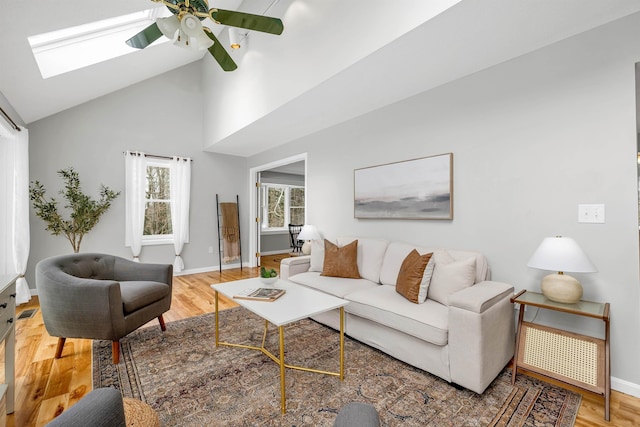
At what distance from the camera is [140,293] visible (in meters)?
2.40

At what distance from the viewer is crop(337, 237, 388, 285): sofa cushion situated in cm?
296

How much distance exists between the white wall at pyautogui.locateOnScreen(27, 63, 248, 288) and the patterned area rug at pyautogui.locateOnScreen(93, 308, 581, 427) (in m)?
2.60

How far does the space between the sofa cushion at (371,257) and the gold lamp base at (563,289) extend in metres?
1.38

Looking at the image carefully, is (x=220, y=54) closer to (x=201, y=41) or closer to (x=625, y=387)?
(x=201, y=41)

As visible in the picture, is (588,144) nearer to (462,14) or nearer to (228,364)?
(462,14)

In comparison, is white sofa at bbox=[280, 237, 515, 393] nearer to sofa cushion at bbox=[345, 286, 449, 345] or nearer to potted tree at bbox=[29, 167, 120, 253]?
sofa cushion at bbox=[345, 286, 449, 345]

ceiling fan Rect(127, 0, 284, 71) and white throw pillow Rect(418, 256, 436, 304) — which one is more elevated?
ceiling fan Rect(127, 0, 284, 71)

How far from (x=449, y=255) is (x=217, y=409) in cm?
205

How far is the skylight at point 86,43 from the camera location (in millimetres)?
3001

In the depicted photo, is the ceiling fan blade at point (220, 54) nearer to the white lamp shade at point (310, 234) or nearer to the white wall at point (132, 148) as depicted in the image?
the white lamp shade at point (310, 234)

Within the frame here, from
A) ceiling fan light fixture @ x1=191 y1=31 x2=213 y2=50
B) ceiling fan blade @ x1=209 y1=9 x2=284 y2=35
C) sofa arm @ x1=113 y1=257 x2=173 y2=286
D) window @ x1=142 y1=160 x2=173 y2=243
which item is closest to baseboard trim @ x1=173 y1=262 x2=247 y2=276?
window @ x1=142 y1=160 x2=173 y2=243

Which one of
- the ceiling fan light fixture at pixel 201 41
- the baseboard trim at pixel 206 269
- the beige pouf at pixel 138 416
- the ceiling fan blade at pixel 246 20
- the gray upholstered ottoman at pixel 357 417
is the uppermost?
the ceiling fan blade at pixel 246 20

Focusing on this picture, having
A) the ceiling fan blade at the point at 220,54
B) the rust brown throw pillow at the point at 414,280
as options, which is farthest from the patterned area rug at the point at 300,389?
the ceiling fan blade at the point at 220,54

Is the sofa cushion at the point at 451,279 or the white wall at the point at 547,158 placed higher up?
the white wall at the point at 547,158
